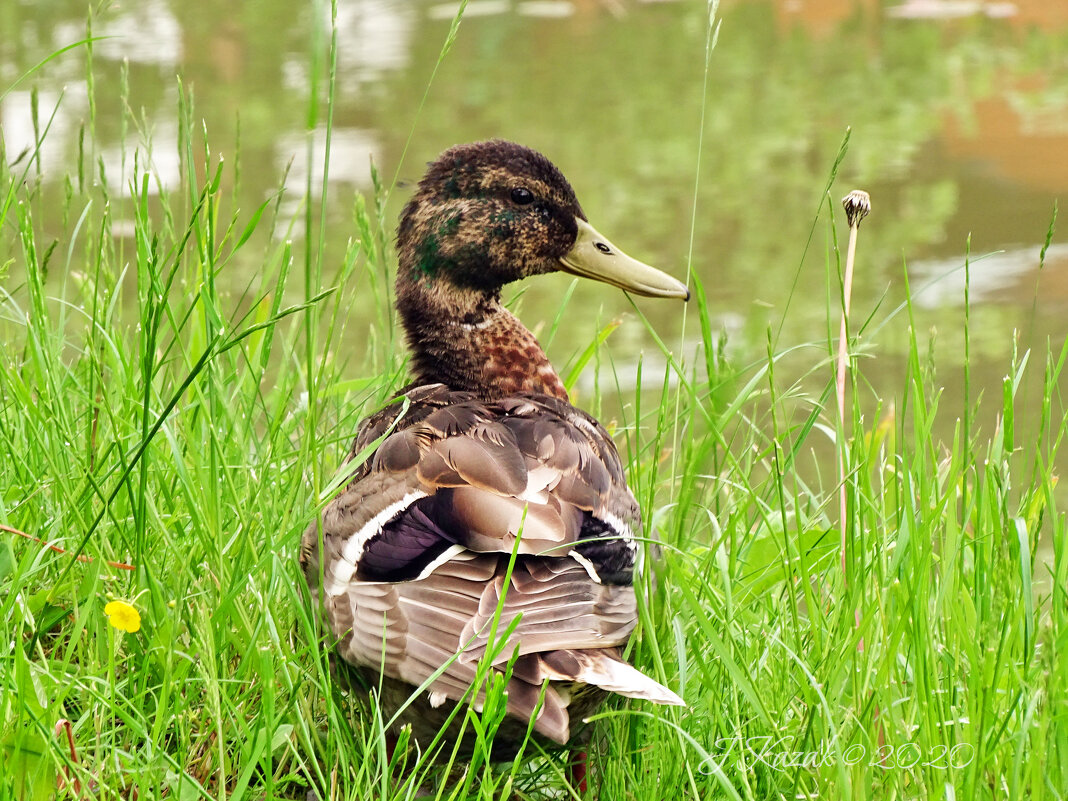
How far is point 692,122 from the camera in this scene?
24.8 ft

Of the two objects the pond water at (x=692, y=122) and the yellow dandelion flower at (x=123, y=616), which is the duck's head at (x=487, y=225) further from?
the pond water at (x=692, y=122)

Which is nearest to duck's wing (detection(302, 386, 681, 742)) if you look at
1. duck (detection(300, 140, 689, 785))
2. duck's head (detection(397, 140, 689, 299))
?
duck (detection(300, 140, 689, 785))

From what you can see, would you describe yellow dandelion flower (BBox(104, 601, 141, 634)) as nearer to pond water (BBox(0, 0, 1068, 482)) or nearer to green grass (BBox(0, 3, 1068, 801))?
green grass (BBox(0, 3, 1068, 801))

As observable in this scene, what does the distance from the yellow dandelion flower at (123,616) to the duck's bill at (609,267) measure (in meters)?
1.55

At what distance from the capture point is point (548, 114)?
767cm

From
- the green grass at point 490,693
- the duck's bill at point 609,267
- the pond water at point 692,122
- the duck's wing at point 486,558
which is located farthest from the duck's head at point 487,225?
the pond water at point 692,122

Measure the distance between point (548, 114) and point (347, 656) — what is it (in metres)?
5.80

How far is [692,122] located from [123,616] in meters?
6.03

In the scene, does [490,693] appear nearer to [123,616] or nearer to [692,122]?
[123,616]

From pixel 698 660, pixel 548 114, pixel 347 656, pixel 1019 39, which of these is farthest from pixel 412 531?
pixel 1019 39

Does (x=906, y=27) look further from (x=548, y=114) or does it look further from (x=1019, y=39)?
(x=548, y=114)

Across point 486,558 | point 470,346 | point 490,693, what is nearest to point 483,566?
point 486,558

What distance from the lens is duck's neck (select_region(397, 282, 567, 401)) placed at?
3.08 m

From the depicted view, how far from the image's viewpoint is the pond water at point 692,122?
224 inches
